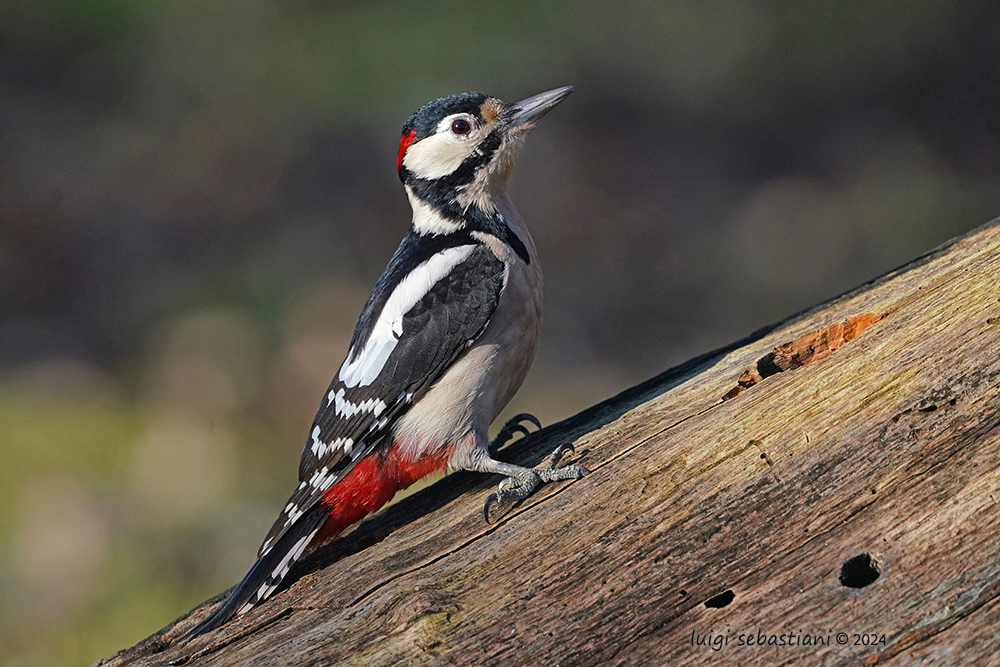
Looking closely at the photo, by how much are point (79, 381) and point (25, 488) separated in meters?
0.87

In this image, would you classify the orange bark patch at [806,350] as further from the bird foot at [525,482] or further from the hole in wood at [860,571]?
the hole in wood at [860,571]

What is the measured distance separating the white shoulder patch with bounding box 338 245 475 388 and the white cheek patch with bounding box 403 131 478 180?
15.3 inches

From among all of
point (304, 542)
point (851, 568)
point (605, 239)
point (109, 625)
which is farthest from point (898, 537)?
point (605, 239)

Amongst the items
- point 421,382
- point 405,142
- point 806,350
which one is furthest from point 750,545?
point 405,142

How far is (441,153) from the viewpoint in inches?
126

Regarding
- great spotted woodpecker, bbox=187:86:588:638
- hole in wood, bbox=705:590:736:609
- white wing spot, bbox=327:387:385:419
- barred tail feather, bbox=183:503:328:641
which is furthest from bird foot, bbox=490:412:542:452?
hole in wood, bbox=705:590:736:609

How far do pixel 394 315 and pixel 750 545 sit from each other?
134 centimetres

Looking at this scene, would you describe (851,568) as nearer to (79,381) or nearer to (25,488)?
(25,488)

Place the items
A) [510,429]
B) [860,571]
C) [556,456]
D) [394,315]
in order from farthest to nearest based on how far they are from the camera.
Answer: [510,429] < [394,315] < [556,456] < [860,571]

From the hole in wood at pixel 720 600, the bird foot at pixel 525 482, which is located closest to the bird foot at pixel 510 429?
the bird foot at pixel 525 482

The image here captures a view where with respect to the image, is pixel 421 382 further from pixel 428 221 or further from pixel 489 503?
pixel 428 221

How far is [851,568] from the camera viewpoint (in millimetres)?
1907

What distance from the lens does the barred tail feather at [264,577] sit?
247 centimetres

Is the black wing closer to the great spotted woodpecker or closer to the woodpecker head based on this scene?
the great spotted woodpecker
